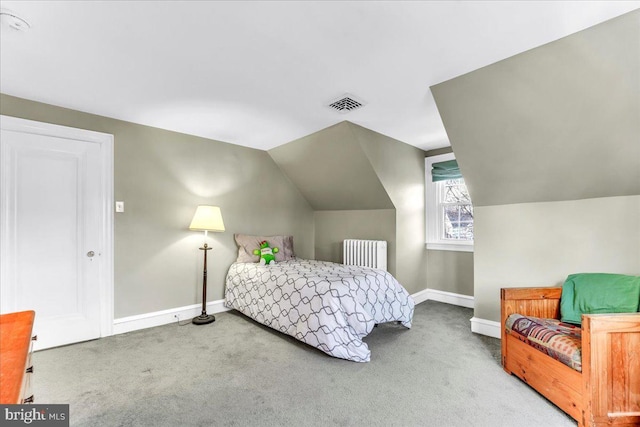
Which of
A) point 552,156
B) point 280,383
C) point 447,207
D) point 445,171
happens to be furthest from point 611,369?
point 445,171

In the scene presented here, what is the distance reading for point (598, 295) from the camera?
2.13 meters

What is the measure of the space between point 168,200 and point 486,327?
12.3ft

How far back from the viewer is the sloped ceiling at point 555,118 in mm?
1833

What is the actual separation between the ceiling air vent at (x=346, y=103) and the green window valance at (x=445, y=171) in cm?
203

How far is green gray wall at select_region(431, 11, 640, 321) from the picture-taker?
1899 mm

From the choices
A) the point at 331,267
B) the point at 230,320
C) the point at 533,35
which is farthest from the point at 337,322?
the point at 533,35

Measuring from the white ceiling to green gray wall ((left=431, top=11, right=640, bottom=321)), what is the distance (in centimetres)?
20

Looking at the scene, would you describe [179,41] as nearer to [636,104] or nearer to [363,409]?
[363,409]

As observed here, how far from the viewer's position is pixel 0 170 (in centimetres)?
258

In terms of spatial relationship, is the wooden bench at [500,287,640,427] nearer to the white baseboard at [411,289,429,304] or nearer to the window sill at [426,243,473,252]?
the window sill at [426,243,473,252]

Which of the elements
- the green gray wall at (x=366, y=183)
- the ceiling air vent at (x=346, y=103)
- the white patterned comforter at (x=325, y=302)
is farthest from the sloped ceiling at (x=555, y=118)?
the white patterned comforter at (x=325, y=302)

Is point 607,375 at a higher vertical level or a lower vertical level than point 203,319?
higher

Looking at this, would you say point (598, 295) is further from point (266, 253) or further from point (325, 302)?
point (266, 253)

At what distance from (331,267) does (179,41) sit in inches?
100
